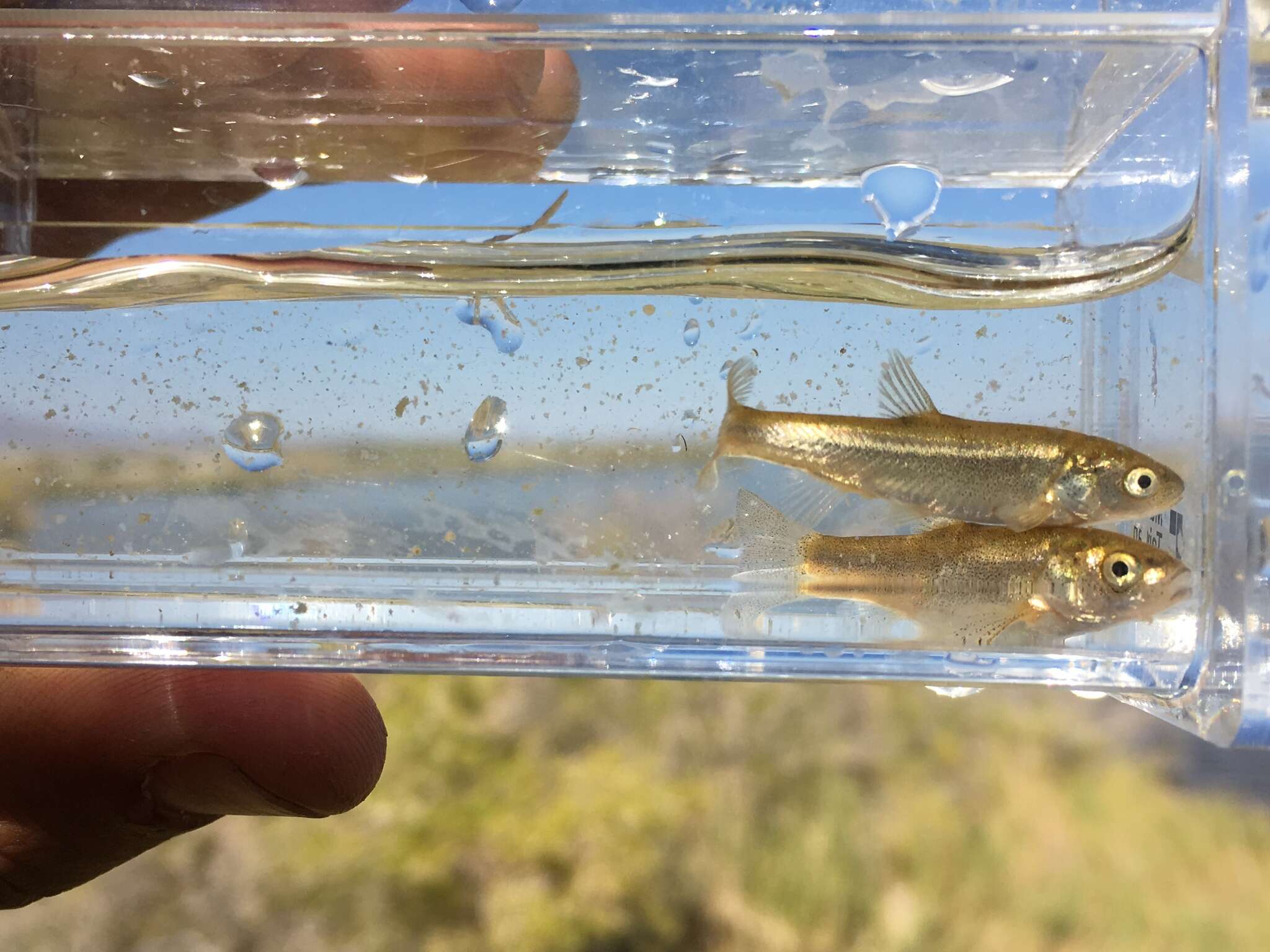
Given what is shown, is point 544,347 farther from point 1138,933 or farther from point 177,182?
point 1138,933

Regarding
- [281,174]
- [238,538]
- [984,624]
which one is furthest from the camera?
[281,174]

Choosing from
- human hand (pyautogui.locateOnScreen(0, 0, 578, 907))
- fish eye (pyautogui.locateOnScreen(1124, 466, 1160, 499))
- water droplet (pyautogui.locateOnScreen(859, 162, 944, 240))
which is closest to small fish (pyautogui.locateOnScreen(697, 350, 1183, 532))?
fish eye (pyautogui.locateOnScreen(1124, 466, 1160, 499))

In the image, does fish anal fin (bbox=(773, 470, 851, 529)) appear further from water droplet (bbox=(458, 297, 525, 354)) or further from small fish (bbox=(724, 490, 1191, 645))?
water droplet (bbox=(458, 297, 525, 354))

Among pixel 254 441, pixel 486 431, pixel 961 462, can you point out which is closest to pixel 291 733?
pixel 254 441

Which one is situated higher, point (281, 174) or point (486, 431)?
point (281, 174)

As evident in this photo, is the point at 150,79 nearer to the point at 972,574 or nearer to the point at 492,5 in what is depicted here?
the point at 492,5

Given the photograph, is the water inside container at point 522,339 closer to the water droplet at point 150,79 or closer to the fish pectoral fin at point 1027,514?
the water droplet at point 150,79

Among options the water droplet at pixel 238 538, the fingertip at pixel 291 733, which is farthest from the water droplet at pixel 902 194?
the fingertip at pixel 291 733
